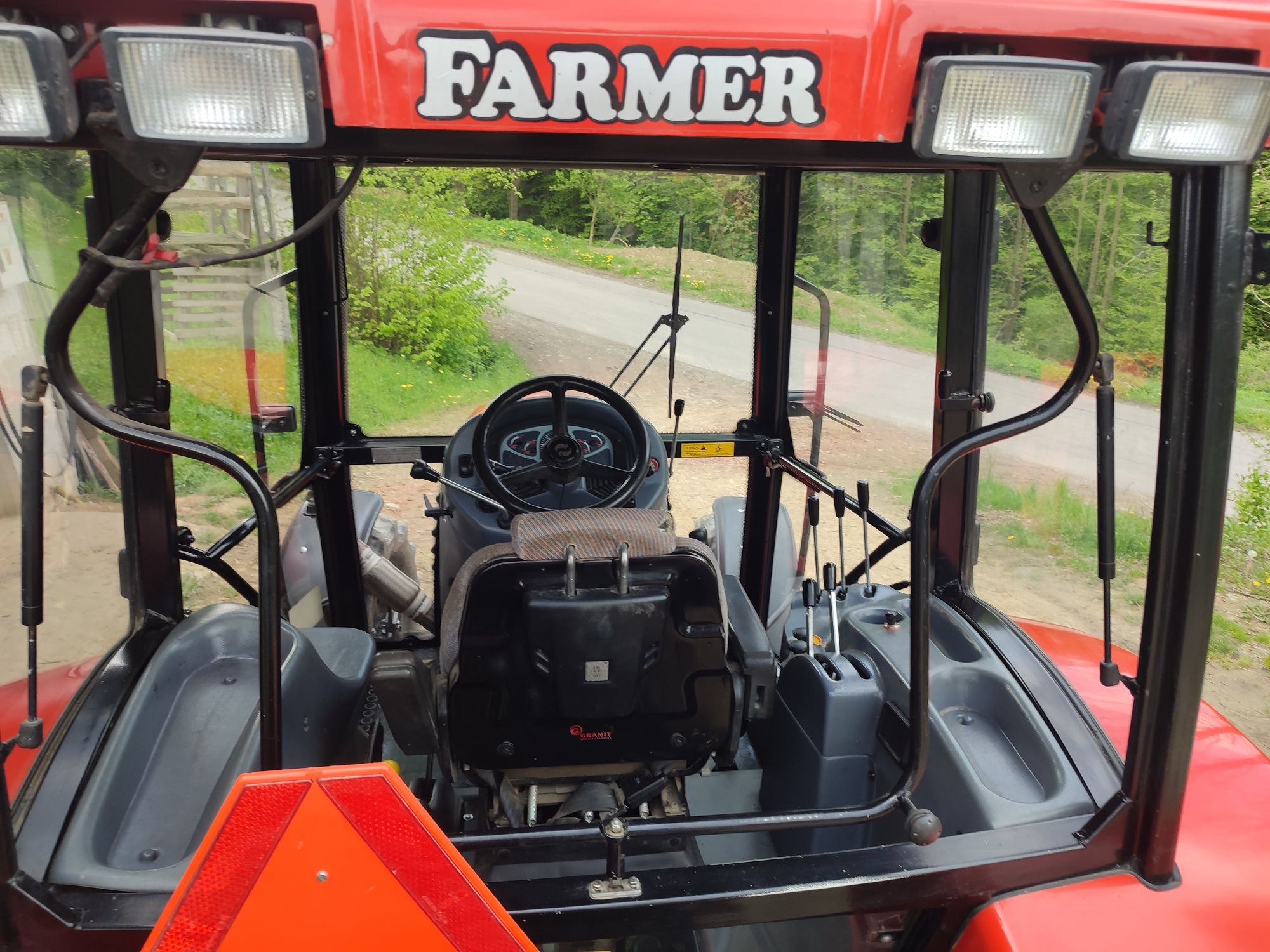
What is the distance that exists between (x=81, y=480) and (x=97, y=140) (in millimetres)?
1263

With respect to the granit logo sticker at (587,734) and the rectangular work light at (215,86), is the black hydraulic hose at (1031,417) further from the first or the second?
the rectangular work light at (215,86)

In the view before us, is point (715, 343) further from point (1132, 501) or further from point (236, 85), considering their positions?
point (236, 85)

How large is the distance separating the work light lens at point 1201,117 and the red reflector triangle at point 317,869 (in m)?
1.13

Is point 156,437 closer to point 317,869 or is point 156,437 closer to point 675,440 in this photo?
point 317,869

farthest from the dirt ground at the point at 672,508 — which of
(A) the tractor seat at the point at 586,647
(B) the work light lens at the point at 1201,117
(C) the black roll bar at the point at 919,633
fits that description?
(B) the work light lens at the point at 1201,117

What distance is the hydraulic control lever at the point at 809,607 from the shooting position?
2.04 metres

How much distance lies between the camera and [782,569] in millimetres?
3102

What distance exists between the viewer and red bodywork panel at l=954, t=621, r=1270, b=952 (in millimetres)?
1311

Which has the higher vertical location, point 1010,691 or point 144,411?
point 144,411

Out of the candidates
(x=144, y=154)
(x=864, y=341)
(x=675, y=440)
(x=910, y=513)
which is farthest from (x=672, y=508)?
(x=144, y=154)

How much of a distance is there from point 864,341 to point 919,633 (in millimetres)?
1416

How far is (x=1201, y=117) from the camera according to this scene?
100 centimetres

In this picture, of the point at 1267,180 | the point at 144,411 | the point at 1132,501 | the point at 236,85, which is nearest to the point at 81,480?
the point at 144,411

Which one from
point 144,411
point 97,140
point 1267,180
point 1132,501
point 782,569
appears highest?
point 1267,180
